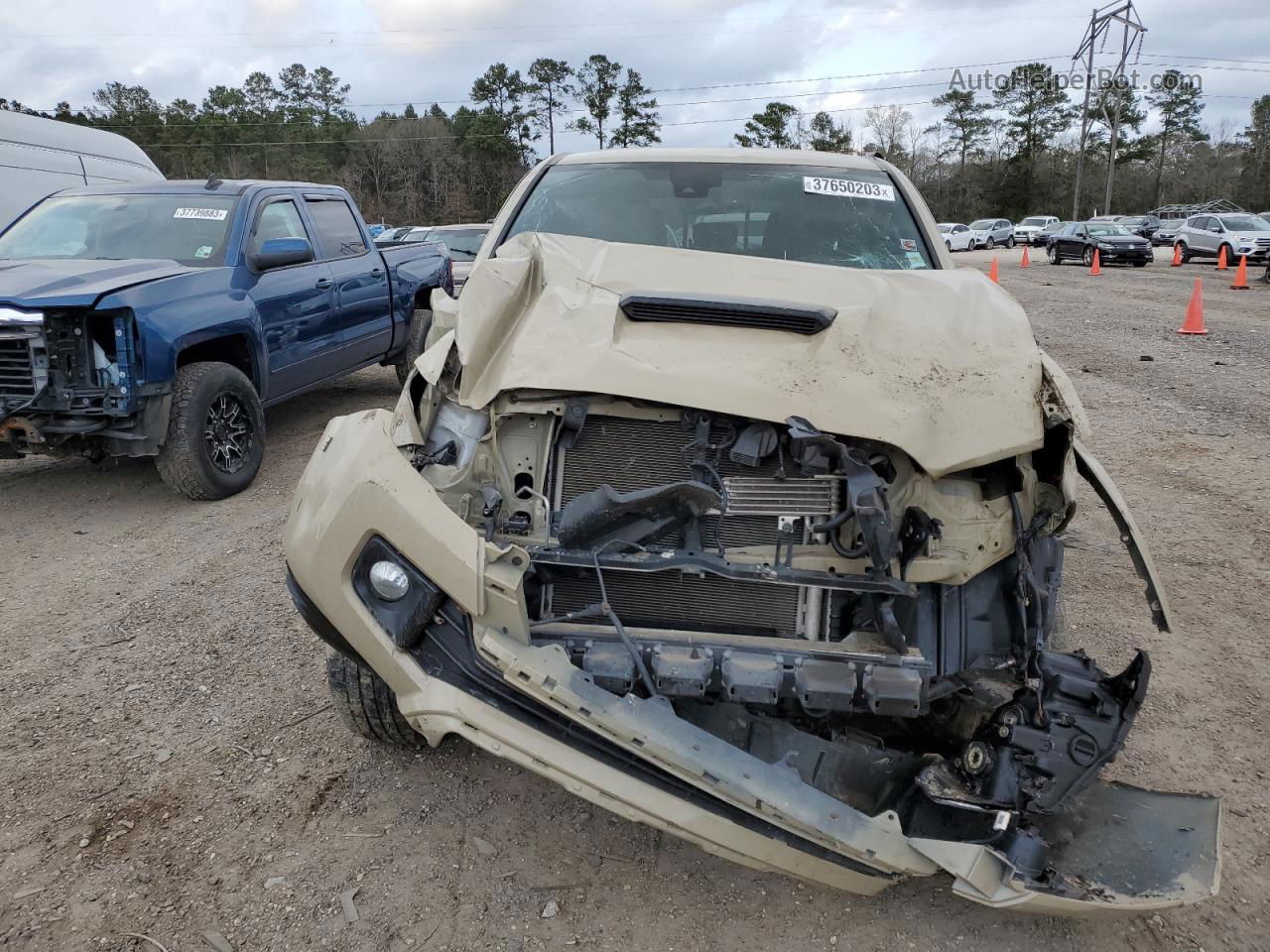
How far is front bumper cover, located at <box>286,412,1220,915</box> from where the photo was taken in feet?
6.30

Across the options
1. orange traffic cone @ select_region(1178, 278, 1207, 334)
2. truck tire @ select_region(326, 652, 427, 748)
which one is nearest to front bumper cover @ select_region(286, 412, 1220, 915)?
truck tire @ select_region(326, 652, 427, 748)

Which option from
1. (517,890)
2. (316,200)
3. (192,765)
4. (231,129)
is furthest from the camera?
(231,129)

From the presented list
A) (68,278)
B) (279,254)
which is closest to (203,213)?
(279,254)

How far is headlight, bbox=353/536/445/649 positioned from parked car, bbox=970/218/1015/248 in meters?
41.3

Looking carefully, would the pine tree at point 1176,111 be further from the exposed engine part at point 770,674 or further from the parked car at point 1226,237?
the exposed engine part at point 770,674

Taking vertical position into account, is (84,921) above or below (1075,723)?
below

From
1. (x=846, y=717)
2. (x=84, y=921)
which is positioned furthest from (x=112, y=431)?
(x=846, y=717)

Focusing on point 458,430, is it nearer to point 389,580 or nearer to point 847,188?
point 389,580

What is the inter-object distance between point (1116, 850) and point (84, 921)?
8.69 feet

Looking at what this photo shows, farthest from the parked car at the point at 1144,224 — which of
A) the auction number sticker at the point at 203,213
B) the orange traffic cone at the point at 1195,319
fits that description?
the auction number sticker at the point at 203,213

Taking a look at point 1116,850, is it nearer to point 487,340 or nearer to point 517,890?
point 517,890

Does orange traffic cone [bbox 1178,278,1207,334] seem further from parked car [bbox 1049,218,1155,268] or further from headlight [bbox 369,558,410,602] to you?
parked car [bbox 1049,218,1155,268]

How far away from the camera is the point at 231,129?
50.8 metres

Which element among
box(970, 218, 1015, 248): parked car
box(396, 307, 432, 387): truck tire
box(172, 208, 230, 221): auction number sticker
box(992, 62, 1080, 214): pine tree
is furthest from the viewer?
box(992, 62, 1080, 214): pine tree
